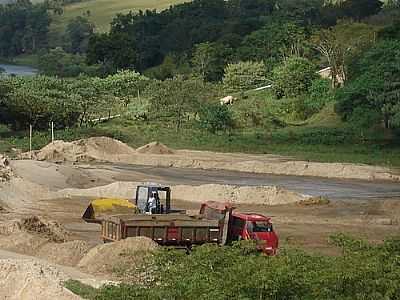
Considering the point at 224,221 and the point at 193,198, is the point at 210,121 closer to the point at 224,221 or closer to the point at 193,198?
the point at 193,198

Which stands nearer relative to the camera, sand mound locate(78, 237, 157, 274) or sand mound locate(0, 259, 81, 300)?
sand mound locate(0, 259, 81, 300)

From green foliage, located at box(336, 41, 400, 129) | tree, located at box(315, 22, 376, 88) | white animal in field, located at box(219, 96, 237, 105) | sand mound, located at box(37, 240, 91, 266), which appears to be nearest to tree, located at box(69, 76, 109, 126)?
white animal in field, located at box(219, 96, 237, 105)

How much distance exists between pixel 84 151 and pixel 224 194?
27.4 m

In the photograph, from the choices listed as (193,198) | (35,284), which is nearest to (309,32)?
(193,198)

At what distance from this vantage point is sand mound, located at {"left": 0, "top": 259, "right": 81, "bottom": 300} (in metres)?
22.2

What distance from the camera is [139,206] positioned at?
3725cm

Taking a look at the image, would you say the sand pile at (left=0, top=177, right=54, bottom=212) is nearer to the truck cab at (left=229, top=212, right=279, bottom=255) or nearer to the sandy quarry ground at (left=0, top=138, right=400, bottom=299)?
the sandy quarry ground at (left=0, top=138, right=400, bottom=299)

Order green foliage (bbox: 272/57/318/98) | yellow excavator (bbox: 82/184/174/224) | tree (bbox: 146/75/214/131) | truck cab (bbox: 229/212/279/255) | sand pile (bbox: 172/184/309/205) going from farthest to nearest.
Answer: green foliage (bbox: 272/57/318/98), tree (bbox: 146/75/214/131), sand pile (bbox: 172/184/309/205), yellow excavator (bbox: 82/184/174/224), truck cab (bbox: 229/212/279/255)

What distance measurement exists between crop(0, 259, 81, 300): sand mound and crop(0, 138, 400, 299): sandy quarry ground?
0.03m

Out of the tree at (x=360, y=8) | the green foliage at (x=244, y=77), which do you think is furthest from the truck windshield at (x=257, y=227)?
the tree at (x=360, y=8)

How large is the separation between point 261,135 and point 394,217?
3790 centimetres

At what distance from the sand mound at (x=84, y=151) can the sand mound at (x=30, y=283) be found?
5007 centimetres

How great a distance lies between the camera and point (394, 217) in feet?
154

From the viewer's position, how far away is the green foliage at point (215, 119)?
86.5 m
